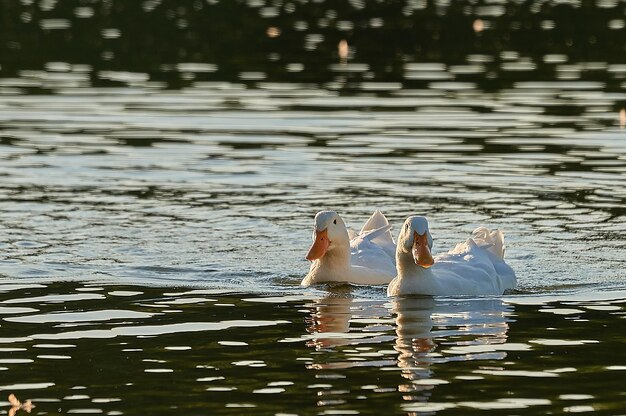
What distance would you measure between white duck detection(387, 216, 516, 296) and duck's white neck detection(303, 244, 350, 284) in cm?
91

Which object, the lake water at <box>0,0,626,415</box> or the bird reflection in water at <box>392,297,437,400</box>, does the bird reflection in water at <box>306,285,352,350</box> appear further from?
the bird reflection in water at <box>392,297,437,400</box>

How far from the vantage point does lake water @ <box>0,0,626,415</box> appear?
10.4 metres

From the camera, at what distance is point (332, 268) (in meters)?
15.1

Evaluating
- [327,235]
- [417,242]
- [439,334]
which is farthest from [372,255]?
[439,334]

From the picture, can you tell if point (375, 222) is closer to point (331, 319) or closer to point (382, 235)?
point (382, 235)

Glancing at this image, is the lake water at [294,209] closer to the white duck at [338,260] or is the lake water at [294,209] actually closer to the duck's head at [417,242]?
the white duck at [338,260]

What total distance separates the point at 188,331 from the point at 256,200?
694 cm

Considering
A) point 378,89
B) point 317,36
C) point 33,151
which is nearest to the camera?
point 33,151

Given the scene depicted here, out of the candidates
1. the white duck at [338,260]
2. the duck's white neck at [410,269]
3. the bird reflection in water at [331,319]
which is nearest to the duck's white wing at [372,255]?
the white duck at [338,260]

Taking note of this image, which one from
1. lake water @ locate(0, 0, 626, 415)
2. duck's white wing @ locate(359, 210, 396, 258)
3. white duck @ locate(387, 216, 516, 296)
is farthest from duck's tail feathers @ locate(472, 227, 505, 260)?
duck's white wing @ locate(359, 210, 396, 258)

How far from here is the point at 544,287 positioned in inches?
573

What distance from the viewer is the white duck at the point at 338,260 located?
15.0m

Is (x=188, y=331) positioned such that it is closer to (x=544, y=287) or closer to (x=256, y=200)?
(x=544, y=287)

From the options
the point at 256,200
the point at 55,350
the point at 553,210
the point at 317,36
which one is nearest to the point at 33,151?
the point at 256,200
